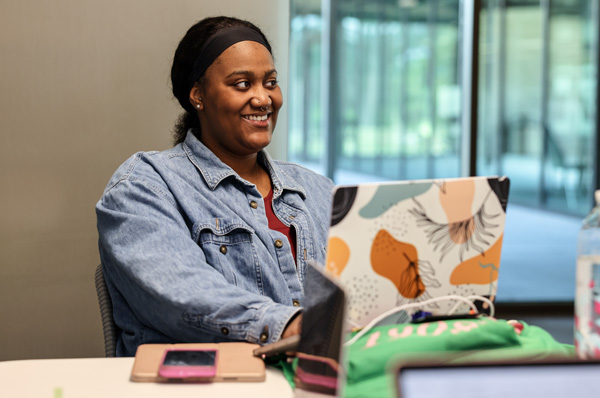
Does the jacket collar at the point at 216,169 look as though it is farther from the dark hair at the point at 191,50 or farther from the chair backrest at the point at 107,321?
the chair backrest at the point at 107,321

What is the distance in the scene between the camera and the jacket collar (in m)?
1.85

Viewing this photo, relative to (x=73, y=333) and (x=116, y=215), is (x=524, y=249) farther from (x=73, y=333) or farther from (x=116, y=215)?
(x=116, y=215)

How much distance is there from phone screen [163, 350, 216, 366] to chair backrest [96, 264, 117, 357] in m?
0.42

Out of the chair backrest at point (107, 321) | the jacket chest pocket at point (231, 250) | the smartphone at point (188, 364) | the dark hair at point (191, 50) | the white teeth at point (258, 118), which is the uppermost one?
the dark hair at point (191, 50)

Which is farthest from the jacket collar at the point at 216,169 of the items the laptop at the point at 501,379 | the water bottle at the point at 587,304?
the laptop at the point at 501,379

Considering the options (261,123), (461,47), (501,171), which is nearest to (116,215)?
Answer: (261,123)

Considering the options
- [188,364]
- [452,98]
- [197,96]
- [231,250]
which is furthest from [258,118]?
[452,98]

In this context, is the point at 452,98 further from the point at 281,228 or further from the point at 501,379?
the point at 501,379

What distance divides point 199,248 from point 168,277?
0.15m

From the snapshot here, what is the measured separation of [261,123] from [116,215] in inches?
21.9

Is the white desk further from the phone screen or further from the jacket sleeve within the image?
the jacket sleeve

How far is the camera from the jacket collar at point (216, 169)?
1.85m

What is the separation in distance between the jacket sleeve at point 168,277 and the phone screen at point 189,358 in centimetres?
13

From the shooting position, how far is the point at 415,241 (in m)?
1.11
